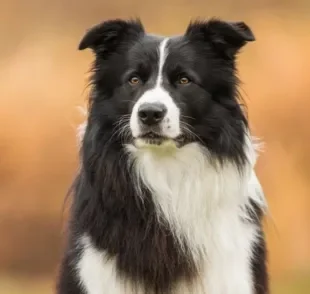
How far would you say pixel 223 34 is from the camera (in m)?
3.21

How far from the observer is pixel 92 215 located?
3.23m

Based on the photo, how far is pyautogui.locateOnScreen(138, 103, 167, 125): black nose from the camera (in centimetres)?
294

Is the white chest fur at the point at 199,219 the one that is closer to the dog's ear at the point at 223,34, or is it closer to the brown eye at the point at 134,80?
the brown eye at the point at 134,80

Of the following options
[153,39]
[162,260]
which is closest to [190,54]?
[153,39]

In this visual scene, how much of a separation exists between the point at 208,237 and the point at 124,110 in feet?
2.02

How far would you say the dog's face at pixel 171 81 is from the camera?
3.06 m

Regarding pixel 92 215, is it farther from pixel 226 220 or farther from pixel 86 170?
pixel 226 220

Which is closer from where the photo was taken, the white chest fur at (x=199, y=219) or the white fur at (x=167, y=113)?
the white fur at (x=167, y=113)

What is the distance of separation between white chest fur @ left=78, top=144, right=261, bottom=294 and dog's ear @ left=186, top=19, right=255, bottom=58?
44cm

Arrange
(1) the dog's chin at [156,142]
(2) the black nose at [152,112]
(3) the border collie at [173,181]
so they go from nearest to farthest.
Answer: (2) the black nose at [152,112]
(1) the dog's chin at [156,142]
(3) the border collie at [173,181]

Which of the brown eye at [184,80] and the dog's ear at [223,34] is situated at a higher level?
the dog's ear at [223,34]

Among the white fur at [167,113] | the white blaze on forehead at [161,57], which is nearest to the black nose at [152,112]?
the white fur at [167,113]

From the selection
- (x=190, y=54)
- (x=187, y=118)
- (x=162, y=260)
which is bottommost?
(x=162, y=260)

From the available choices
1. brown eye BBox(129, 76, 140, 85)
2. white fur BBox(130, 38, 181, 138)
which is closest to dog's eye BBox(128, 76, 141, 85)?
brown eye BBox(129, 76, 140, 85)
